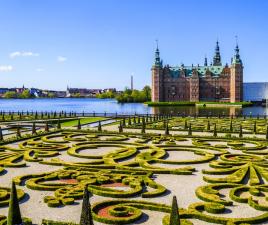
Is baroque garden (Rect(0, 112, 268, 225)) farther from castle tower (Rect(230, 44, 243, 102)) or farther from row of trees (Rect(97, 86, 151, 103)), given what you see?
row of trees (Rect(97, 86, 151, 103))

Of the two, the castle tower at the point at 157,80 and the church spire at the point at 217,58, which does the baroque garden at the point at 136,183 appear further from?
the church spire at the point at 217,58

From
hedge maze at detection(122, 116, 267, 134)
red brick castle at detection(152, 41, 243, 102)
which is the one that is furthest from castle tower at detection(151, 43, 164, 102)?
hedge maze at detection(122, 116, 267, 134)

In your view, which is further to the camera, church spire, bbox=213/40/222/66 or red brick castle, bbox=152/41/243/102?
church spire, bbox=213/40/222/66

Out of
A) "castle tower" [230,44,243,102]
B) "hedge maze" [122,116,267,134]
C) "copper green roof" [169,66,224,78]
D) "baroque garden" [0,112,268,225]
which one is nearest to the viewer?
"baroque garden" [0,112,268,225]

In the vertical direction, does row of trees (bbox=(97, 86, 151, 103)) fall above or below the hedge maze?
above

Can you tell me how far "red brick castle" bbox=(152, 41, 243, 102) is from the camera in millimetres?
145750

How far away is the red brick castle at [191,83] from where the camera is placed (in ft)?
478

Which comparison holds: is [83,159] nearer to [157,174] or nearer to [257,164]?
[157,174]

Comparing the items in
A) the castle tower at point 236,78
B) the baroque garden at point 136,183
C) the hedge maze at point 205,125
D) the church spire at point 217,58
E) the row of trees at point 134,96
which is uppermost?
the church spire at point 217,58

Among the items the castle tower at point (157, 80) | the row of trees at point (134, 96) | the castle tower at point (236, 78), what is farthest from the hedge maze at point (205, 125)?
the row of trees at point (134, 96)

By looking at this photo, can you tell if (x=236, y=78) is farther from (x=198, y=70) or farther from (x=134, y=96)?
(x=134, y=96)

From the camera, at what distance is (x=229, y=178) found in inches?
616

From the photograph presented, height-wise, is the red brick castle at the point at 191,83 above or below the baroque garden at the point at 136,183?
above

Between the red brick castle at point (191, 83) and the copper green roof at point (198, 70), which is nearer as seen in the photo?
the red brick castle at point (191, 83)
